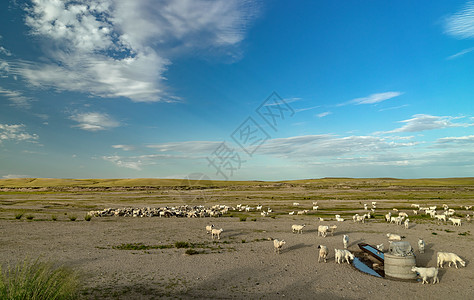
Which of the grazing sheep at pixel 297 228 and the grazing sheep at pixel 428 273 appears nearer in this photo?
the grazing sheep at pixel 428 273

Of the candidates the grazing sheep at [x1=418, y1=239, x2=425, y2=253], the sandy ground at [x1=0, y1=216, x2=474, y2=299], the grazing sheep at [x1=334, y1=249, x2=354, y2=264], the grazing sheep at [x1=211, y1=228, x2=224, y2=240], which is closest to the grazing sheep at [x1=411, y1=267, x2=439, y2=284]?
the sandy ground at [x1=0, y1=216, x2=474, y2=299]

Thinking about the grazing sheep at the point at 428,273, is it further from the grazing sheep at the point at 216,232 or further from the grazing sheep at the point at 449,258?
the grazing sheep at the point at 216,232

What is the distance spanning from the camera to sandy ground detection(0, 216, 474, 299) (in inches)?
394

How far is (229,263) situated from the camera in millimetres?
13422

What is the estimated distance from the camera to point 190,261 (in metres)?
13.7

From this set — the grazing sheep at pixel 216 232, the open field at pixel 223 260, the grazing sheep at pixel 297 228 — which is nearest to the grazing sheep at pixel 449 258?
the open field at pixel 223 260

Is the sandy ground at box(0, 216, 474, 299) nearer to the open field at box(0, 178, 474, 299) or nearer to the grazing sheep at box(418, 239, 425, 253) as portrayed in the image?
the open field at box(0, 178, 474, 299)

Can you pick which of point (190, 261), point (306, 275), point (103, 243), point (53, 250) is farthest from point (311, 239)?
point (53, 250)

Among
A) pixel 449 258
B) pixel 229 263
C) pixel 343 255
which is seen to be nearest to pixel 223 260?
pixel 229 263

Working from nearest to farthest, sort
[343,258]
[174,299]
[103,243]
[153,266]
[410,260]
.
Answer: [174,299] < [410,260] < [153,266] < [343,258] < [103,243]

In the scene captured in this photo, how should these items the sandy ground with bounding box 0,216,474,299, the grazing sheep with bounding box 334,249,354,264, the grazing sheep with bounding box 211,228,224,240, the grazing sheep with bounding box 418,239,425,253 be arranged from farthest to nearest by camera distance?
the grazing sheep with bounding box 211,228,224,240, the grazing sheep with bounding box 418,239,425,253, the grazing sheep with bounding box 334,249,354,264, the sandy ground with bounding box 0,216,474,299

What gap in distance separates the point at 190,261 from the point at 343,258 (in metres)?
7.75

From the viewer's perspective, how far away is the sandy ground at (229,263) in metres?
10.0

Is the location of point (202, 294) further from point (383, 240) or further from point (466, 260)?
point (383, 240)
